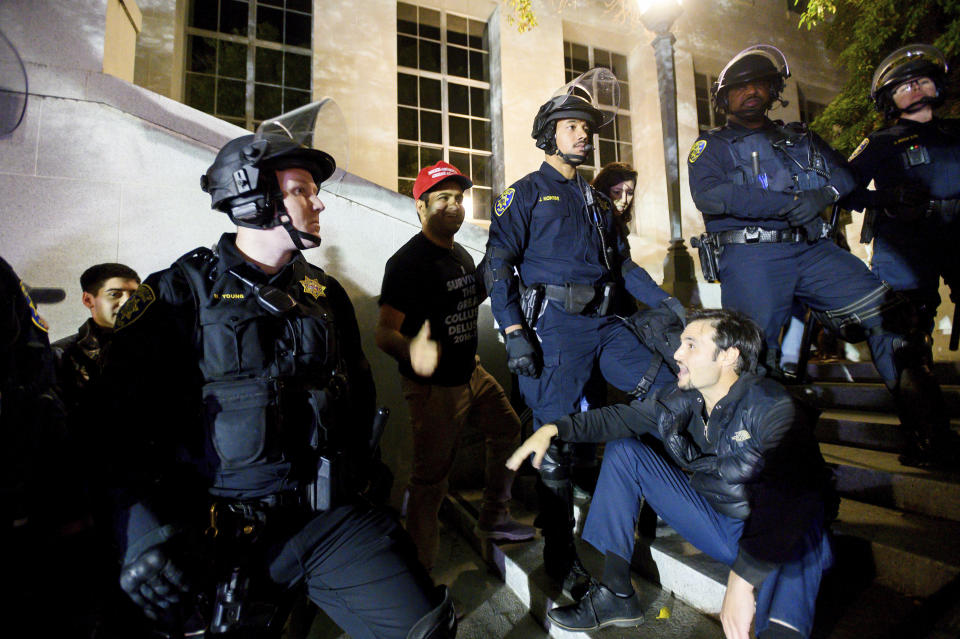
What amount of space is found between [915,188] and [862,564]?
7.43 ft

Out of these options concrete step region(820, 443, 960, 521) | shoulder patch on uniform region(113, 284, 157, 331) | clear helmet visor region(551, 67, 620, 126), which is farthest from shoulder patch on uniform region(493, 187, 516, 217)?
concrete step region(820, 443, 960, 521)

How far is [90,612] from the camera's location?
1844 mm

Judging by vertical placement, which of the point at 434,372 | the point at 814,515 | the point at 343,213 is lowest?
Result: the point at 814,515

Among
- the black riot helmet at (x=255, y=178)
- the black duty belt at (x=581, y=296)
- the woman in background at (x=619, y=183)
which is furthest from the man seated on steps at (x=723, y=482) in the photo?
the woman in background at (x=619, y=183)

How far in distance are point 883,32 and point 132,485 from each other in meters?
10.4

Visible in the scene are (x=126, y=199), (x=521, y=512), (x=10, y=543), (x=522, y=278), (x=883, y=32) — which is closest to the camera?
(x=10, y=543)

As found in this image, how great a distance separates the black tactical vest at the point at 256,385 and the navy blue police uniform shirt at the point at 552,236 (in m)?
1.19

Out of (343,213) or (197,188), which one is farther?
(343,213)

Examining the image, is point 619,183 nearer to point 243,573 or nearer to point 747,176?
point 747,176

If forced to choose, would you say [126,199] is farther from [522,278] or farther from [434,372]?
[522,278]

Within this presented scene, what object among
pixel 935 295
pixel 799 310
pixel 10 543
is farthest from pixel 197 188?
pixel 935 295

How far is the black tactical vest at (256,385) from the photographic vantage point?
173cm

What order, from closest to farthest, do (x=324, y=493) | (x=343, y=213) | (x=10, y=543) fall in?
(x=10, y=543), (x=324, y=493), (x=343, y=213)

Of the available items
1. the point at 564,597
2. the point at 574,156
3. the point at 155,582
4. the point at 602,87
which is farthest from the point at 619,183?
the point at 155,582
